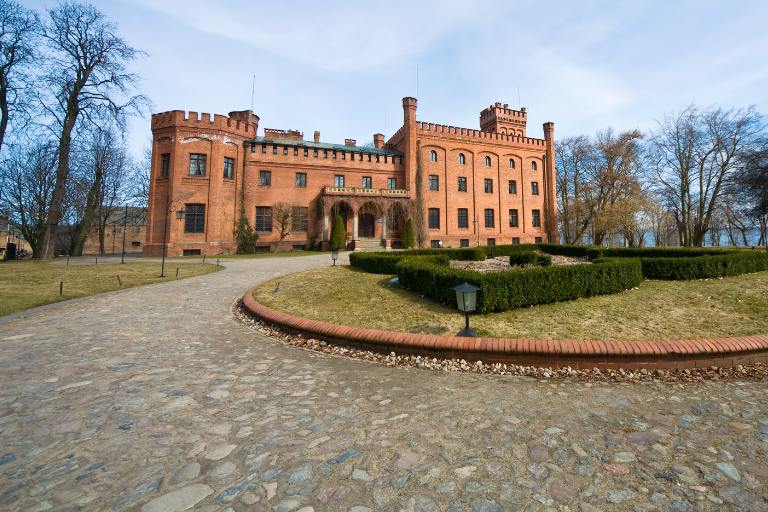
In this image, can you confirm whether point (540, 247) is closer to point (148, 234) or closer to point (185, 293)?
point (185, 293)

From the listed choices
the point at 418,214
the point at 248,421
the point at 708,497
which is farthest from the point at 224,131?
the point at 708,497

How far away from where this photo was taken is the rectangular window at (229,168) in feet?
89.4

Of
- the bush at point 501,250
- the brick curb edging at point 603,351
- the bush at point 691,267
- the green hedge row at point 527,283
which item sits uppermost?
the bush at point 501,250

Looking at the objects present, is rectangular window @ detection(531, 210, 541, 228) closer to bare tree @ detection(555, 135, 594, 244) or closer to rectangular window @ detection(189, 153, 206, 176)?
bare tree @ detection(555, 135, 594, 244)

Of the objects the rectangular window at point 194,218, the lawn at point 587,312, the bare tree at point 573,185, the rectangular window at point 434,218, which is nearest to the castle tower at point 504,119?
the bare tree at point 573,185

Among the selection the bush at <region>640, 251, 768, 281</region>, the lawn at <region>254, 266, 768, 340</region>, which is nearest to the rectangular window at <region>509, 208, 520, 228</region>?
the bush at <region>640, 251, 768, 281</region>

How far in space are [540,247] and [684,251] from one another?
846cm

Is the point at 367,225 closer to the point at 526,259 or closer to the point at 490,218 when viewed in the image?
the point at 490,218

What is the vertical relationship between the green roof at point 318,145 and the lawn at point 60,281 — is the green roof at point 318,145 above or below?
above

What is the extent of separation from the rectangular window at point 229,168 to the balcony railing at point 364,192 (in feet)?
25.0

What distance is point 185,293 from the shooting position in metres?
9.72

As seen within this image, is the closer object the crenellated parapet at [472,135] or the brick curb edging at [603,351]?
the brick curb edging at [603,351]

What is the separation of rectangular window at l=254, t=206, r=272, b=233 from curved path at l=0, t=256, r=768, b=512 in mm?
24327

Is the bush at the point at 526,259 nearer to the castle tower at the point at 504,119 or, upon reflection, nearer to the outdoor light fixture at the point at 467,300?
the outdoor light fixture at the point at 467,300
